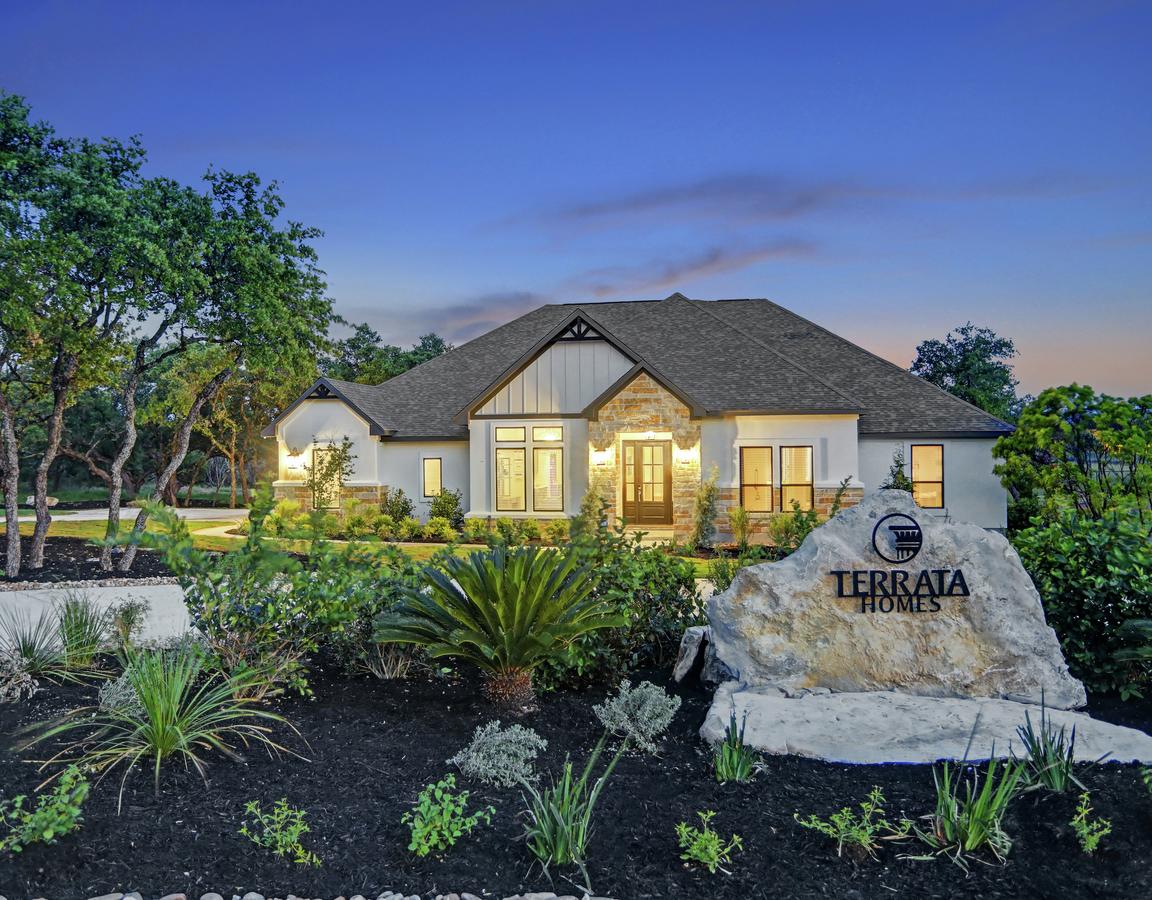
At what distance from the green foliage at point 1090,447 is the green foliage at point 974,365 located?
51.1 ft

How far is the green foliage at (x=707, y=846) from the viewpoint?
9.52ft

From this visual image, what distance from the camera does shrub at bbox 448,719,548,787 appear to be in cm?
363

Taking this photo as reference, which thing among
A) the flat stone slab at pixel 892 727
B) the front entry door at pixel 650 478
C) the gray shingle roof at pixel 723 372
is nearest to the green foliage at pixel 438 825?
the flat stone slab at pixel 892 727

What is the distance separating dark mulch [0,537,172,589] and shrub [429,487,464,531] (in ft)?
24.5

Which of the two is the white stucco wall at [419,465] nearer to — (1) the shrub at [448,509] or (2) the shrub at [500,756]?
(1) the shrub at [448,509]

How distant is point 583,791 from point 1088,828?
2.22 meters

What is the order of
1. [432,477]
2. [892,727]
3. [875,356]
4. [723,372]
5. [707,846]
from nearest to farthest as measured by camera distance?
[707,846], [892,727], [723,372], [432,477], [875,356]

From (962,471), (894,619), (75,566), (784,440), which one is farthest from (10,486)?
(962,471)

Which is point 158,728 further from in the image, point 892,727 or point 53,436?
point 53,436

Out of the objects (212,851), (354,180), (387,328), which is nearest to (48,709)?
(212,851)

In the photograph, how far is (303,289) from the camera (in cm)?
1264

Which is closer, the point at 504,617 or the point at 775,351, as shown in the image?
the point at 504,617

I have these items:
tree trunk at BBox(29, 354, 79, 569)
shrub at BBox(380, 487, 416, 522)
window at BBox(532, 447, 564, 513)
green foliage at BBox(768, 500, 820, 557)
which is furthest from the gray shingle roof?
tree trunk at BBox(29, 354, 79, 569)

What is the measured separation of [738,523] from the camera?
15.6 metres
